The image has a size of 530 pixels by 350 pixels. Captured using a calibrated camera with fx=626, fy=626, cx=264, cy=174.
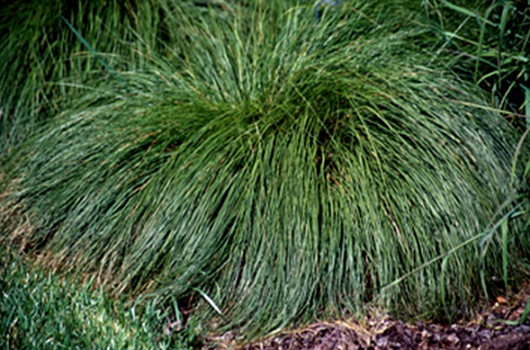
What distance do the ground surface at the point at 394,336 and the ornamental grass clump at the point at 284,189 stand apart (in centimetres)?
7

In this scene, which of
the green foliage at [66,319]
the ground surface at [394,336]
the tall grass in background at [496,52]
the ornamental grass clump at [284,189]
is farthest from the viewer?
the tall grass in background at [496,52]

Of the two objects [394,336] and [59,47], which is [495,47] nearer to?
[394,336]

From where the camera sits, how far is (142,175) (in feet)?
9.93

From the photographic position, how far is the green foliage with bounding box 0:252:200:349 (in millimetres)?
2344

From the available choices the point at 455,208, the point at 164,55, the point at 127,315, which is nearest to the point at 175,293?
the point at 127,315

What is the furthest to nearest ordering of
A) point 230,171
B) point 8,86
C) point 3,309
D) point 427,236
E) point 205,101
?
point 8,86 < point 205,101 < point 230,171 < point 427,236 < point 3,309

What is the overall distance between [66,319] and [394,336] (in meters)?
1.32

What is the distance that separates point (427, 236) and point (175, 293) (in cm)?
112

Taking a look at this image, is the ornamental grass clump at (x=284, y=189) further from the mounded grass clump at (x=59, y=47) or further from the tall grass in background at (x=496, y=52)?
the mounded grass clump at (x=59, y=47)

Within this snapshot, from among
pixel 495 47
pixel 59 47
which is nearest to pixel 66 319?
pixel 59 47

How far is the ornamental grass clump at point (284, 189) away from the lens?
8.72ft

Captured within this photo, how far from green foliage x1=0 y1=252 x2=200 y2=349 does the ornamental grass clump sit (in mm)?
144

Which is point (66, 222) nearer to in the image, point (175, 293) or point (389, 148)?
point (175, 293)

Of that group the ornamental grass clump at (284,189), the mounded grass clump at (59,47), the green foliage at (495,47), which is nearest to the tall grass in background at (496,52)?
the green foliage at (495,47)
